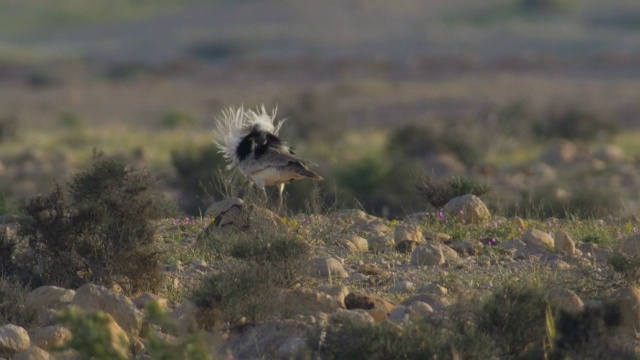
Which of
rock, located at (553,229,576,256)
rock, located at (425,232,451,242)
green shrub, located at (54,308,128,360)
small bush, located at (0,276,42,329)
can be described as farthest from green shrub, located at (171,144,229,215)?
green shrub, located at (54,308,128,360)

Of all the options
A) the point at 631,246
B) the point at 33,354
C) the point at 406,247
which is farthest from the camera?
the point at 406,247

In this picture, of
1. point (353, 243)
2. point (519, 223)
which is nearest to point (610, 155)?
point (519, 223)

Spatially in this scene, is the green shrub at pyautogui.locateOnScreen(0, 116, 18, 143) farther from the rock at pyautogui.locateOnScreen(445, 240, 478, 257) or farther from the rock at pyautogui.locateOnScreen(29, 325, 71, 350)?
the rock at pyautogui.locateOnScreen(29, 325, 71, 350)

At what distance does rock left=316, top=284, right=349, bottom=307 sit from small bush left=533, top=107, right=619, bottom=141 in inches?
961


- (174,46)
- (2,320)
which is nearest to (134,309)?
(2,320)

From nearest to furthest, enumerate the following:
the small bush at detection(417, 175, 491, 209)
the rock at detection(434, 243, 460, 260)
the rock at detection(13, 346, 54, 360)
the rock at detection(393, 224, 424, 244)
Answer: the rock at detection(13, 346, 54, 360) < the rock at detection(434, 243, 460, 260) < the rock at detection(393, 224, 424, 244) < the small bush at detection(417, 175, 491, 209)

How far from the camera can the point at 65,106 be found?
50.5 metres

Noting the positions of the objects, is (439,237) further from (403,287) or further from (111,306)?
(111,306)

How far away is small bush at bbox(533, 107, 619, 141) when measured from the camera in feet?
107

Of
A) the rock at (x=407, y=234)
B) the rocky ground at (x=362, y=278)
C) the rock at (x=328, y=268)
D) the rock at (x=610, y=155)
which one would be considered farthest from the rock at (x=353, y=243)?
the rock at (x=610, y=155)

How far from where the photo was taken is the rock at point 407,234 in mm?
10305

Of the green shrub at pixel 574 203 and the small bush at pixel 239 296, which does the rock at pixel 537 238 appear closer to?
the green shrub at pixel 574 203

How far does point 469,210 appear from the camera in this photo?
11203 mm

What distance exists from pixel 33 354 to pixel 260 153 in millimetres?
3814
